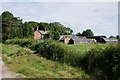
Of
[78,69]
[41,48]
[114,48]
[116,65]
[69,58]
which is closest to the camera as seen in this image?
[116,65]

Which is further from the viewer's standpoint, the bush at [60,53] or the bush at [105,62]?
the bush at [60,53]

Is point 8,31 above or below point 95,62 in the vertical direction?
above

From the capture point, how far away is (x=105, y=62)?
18.3 ft

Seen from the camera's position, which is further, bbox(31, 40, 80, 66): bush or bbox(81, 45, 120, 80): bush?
bbox(31, 40, 80, 66): bush

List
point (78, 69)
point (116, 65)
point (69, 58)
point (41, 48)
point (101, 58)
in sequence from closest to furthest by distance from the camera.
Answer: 1. point (116, 65)
2. point (101, 58)
3. point (78, 69)
4. point (69, 58)
5. point (41, 48)

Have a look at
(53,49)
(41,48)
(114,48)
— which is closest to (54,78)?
(114,48)

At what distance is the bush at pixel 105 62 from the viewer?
5125 mm

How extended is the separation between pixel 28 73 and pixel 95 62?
3.32 metres

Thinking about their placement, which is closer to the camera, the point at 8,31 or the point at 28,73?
the point at 28,73

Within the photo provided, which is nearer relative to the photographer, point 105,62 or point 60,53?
point 105,62

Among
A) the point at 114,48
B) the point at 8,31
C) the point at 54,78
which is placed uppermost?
the point at 8,31

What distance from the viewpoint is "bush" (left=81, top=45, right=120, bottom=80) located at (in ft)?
16.8

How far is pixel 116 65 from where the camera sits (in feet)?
16.6

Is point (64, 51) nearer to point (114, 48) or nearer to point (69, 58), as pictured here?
point (69, 58)
